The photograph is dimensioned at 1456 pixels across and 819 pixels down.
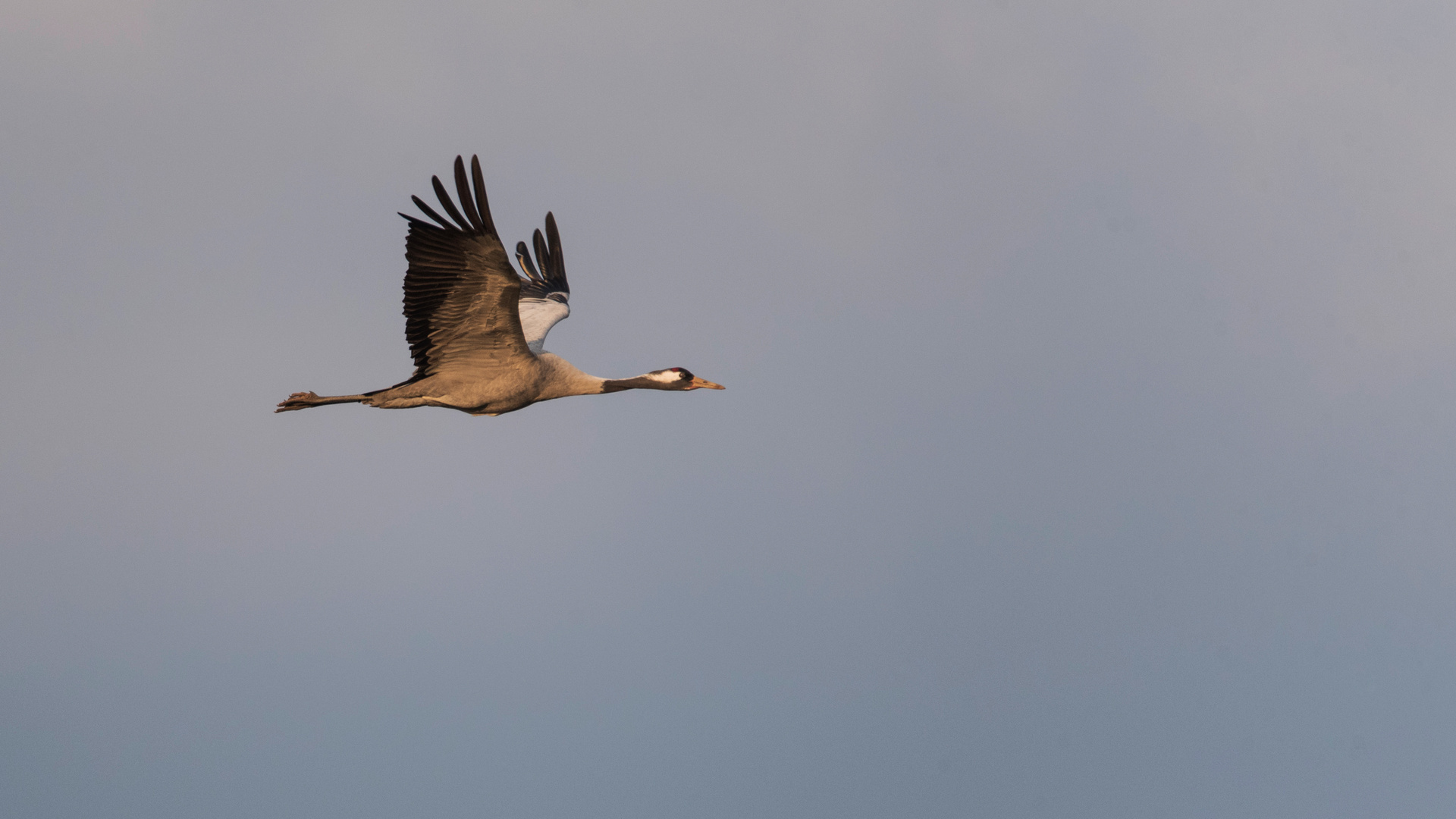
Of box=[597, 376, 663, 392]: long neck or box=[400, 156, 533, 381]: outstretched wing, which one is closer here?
box=[400, 156, 533, 381]: outstretched wing

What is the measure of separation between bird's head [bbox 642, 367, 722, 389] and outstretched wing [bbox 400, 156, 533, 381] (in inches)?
91.9

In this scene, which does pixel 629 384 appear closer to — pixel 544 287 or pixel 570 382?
pixel 570 382

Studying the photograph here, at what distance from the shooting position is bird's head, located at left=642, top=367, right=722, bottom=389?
1880cm

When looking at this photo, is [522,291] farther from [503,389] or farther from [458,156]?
[458,156]

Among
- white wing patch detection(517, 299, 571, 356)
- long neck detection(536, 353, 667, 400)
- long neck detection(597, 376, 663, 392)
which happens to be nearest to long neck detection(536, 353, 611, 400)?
long neck detection(536, 353, 667, 400)

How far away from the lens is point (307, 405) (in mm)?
17219

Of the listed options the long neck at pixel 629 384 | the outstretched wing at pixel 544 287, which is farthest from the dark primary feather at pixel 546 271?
the long neck at pixel 629 384

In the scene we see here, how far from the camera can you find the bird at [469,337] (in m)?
15.2

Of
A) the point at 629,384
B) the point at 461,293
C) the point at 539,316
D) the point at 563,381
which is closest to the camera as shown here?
the point at 461,293

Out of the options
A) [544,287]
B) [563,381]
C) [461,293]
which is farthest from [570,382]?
[544,287]

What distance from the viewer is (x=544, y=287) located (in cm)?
2177

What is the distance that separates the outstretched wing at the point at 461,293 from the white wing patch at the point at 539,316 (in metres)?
2.54

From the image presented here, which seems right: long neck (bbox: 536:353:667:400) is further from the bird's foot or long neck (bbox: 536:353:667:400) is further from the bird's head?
the bird's foot

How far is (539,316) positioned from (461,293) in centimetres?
472
